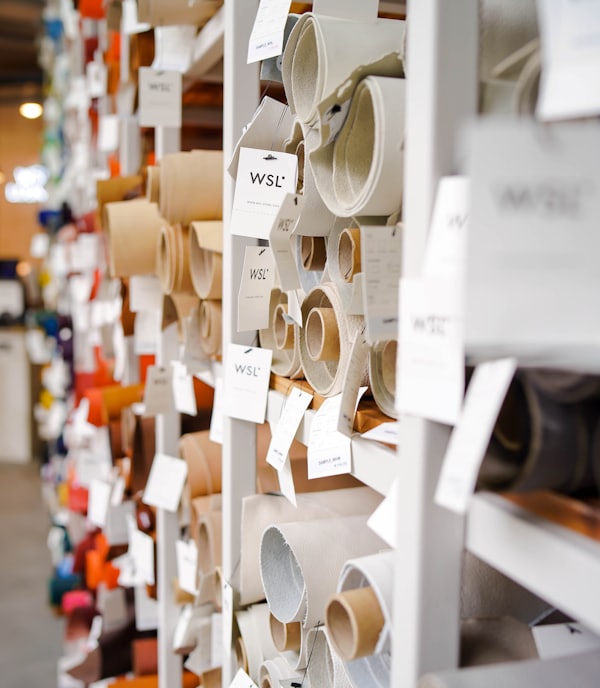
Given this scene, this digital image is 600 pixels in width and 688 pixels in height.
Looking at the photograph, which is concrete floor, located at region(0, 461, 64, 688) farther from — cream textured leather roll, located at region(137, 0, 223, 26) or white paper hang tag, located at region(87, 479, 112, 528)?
cream textured leather roll, located at region(137, 0, 223, 26)

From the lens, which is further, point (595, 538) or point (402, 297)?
point (402, 297)

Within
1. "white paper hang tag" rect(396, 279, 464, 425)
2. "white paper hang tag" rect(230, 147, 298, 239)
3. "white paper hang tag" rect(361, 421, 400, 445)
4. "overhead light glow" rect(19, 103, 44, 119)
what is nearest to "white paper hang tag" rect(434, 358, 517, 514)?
"white paper hang tag" rect(396, 279, 464, 425)

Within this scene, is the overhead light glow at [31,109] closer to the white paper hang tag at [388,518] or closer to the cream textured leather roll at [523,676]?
the white paper hang tag at [388,518]

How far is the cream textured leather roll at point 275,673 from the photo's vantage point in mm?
1057

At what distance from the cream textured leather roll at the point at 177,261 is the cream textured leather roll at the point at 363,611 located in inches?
35.3

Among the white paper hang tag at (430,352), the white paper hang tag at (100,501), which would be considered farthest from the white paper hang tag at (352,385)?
the white paper hang tag at (100,501)

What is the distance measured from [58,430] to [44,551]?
0.78 meters

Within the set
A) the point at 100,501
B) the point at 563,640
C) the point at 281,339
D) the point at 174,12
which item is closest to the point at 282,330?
the point at 281,339

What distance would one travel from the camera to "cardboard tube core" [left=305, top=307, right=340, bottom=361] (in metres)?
0.93

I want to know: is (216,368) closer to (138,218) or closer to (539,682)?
(138,218)

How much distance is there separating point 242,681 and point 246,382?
17.6 inches

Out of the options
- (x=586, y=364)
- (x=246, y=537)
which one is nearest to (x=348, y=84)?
(x=586, y=364)

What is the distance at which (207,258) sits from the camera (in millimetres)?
1535

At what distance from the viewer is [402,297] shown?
608mm
